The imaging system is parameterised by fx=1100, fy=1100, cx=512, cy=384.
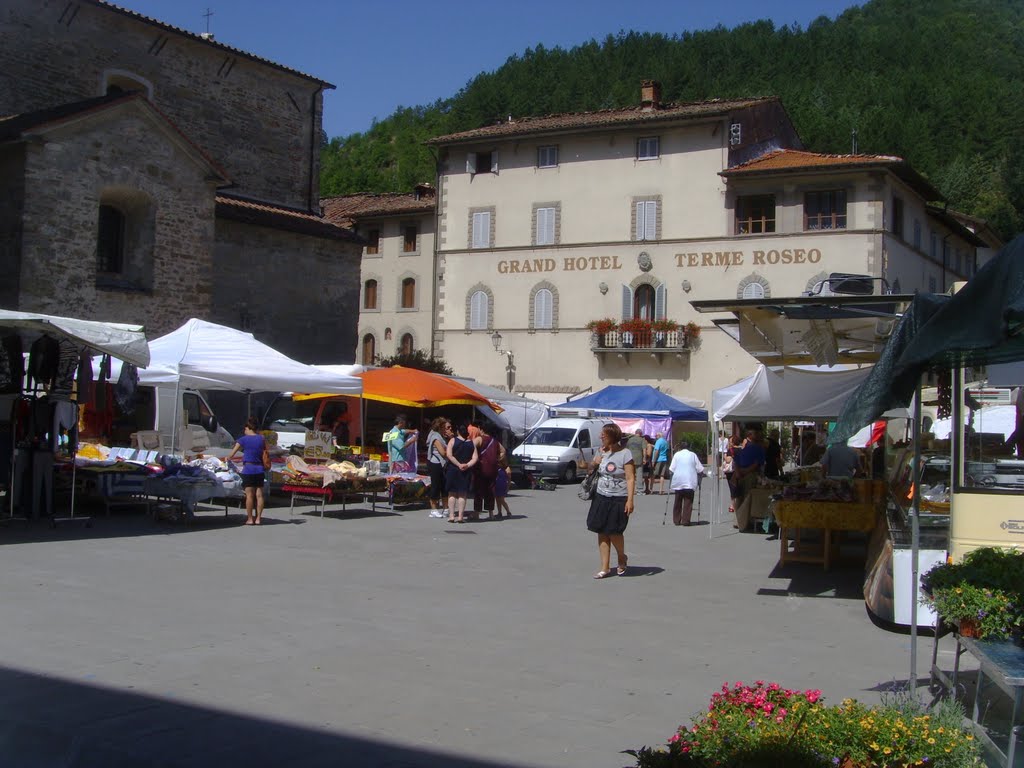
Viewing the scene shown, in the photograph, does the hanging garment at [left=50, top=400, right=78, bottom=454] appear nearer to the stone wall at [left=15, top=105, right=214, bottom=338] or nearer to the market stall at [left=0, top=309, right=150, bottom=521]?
the market stall at [left=0, top=309, right=150, bottom=521]

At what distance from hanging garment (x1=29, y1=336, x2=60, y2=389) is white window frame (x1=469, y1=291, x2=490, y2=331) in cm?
2816

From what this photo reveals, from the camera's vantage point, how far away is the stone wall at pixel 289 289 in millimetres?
26781

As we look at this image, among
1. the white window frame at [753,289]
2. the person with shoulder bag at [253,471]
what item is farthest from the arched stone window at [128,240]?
the white window frame at [753,289]

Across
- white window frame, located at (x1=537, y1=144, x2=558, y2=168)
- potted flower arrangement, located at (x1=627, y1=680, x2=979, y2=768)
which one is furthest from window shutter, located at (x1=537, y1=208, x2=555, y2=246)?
potted flower arrangement, located at (x1=627, y1=680, x2=979, y2=768)

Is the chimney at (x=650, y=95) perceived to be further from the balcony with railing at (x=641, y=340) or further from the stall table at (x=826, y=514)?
the stall table at (x=826, y=514)

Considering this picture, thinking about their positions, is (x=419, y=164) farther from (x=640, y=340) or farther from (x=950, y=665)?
(x=950, y=665)

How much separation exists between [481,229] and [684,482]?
2611 centimetres

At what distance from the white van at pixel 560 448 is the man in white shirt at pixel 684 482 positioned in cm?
963

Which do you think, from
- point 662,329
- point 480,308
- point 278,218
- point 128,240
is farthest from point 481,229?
point 128,240

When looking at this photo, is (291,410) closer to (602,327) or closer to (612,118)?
(602,327)

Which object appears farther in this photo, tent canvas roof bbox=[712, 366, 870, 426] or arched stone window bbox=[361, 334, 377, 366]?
arched stone window bbox=[361, 334, 377, 366]

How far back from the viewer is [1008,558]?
5.63 metres

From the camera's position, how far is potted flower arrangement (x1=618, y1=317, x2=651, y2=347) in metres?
39.2

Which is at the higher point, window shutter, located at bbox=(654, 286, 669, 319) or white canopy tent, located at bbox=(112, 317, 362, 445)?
window shutter, located at bbox=(654, 286, 669, 319)
